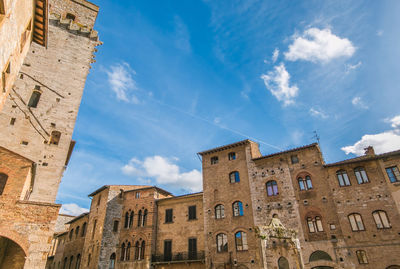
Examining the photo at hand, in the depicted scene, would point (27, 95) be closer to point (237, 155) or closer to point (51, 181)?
point (51, 181)

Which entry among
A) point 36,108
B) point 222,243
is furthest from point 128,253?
point 36,108

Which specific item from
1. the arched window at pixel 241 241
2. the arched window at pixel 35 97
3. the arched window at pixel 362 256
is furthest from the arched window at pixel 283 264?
the arched window at pixel 35 97

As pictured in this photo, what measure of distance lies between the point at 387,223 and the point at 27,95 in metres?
27.0

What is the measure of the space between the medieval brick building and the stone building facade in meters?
11.5

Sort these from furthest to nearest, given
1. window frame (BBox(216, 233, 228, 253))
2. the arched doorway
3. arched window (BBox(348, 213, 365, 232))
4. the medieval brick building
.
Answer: window frame (BBox(216, 233, 228, 253)) → arched window (BBox(348, 213, 365, 232)) → the medieval brick building → the arched doorway

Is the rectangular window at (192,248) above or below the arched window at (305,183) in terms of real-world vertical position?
below

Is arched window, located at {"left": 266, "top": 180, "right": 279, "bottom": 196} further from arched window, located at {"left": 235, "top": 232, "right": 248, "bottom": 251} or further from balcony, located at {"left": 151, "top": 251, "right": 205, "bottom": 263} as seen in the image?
balcony, located at {"left": 151, "top": 251, "right": 205, "bottom": 263}

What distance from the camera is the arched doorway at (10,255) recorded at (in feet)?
45.4

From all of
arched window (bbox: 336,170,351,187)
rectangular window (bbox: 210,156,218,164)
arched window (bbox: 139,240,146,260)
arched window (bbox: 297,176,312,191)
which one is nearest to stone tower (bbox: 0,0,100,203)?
arched window (bbox: 139,240,146,260)

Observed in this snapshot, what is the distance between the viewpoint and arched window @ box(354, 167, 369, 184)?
19.8m

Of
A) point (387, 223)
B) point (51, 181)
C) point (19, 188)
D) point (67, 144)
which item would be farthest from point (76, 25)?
point (387, 223)

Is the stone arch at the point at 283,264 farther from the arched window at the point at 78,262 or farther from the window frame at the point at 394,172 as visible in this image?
the arched window at the point at 78,262

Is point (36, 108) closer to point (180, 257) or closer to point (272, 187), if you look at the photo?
point (180, 257)

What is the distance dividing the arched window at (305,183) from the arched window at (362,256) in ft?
18.0
